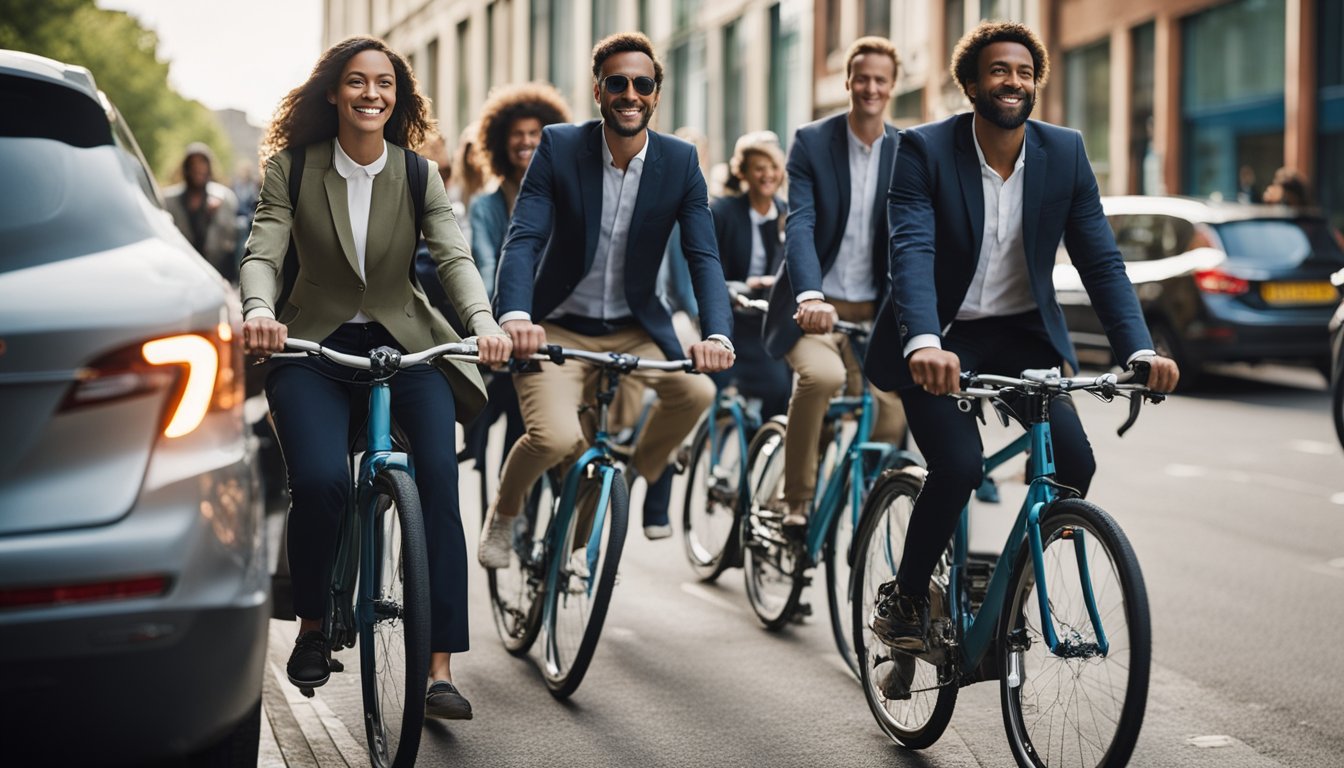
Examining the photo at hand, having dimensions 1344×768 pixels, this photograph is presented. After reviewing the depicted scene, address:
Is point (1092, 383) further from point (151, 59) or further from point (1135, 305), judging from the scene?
point (151, 59)

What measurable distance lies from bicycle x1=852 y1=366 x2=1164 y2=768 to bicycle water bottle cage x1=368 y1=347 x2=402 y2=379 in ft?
4.49

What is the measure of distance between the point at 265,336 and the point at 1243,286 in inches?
473

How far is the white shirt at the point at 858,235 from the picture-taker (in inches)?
239

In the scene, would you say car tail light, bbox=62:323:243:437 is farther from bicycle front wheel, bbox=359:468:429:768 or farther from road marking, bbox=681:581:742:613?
road marking, bbox=681:581:742:613

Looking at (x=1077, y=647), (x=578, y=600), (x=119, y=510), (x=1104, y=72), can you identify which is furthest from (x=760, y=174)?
(x=1104, y=72)

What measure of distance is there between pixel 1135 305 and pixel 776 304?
204cm

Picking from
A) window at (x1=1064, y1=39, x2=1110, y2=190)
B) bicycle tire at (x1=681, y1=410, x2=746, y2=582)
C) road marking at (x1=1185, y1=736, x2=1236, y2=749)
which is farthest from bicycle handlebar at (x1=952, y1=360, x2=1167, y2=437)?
window at (x1=1064, y1=39, x2=1110, y2=190)

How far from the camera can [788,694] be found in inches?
207

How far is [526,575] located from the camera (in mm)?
5715

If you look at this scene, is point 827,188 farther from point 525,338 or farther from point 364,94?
point 364,94

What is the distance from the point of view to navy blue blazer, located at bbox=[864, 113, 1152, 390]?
14.4 ft

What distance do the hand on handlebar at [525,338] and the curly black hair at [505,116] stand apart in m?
2.30

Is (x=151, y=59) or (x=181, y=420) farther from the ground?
(x=151, y=59)

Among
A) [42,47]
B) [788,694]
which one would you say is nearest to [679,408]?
[788,694]
